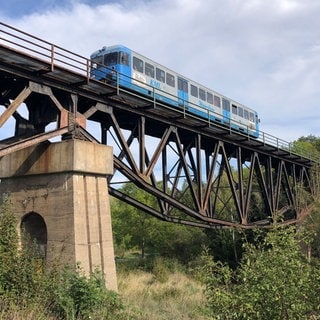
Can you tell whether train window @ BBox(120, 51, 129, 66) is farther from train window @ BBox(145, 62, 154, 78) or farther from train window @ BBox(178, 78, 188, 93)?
train window @ BBox(178, 78, 188, 93)

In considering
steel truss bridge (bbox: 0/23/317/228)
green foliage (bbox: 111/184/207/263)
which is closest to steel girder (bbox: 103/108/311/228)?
steel truss bridge (bbox: 0/23/317/228)

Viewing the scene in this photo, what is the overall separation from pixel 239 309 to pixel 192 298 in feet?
53.3

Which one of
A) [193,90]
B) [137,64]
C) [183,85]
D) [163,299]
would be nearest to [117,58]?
[137,64]

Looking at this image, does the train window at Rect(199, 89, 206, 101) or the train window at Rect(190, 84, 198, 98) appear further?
the train window at Rect(199, 89, 206, 101)

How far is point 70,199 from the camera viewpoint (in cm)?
1351

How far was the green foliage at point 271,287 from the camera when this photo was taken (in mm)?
6863

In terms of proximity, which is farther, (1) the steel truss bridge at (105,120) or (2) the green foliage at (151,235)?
(2) the green foliage at (151,235)

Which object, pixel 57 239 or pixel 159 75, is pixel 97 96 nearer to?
pixel 57 239

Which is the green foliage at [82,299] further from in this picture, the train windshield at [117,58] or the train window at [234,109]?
the train window at [234,109]

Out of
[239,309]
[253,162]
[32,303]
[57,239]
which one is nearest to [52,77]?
[57,239]

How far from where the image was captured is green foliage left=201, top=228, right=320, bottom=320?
6.86 meters

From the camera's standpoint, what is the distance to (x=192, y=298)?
22750mm

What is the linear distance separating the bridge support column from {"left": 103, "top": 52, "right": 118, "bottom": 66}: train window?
10713 mm

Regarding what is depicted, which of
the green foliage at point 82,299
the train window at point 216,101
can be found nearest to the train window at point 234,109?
the train window at point 216,101
